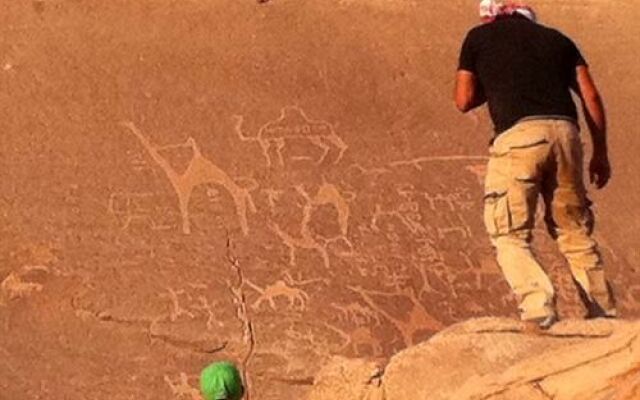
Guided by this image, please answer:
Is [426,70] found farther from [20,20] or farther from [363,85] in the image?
[20,20]

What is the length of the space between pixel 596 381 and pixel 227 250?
13.0 feet

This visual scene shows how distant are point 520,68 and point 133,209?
3424mm

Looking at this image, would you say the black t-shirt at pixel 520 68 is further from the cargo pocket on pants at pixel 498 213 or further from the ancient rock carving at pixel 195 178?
the ancient rock carving at pixel 195 178

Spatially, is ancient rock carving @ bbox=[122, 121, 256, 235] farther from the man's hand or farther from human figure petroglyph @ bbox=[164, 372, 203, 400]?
the man's hand

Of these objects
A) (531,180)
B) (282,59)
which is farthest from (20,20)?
(531,180)

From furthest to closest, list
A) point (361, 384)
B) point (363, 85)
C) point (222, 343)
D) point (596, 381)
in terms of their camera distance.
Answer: point (363, 85), point (222, 343), point (361, 384), point (596, 381)

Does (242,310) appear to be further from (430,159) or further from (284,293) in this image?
(430,159)

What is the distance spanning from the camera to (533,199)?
711 cm

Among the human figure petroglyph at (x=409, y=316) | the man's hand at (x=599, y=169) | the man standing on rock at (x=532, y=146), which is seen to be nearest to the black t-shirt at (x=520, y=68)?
the man standing on rock at (x=532, y=146)

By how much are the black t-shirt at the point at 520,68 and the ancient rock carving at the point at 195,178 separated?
3.06m

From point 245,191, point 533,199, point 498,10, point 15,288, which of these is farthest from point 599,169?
point 245,191

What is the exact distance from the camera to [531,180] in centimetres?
706

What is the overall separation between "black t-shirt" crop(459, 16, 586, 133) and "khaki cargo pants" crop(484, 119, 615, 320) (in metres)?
0.07

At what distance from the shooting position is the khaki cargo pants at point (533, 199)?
6.96 meters
